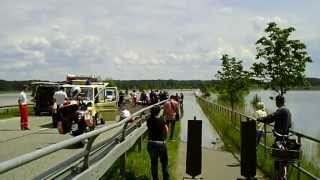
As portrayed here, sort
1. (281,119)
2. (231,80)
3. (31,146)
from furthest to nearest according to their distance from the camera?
1. (231,80)
2. (31,146)
3. (281,119)

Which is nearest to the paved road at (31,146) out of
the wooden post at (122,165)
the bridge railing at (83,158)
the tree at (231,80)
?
the wooden post at (122,165)

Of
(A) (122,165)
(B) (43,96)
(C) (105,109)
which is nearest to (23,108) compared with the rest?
(C) (105,109)

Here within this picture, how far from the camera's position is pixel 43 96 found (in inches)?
1512

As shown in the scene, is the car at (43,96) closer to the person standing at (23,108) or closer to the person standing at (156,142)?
the person standing at (23,108)

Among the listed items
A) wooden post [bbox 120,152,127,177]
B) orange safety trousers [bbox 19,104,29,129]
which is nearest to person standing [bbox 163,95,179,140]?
orange safety trousers [bbox 19,104,29,129]

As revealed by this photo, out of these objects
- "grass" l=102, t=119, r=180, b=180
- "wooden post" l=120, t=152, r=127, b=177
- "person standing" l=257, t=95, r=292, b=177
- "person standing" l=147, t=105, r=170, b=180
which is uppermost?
"person standing" l=257, t=95, r=292, b=177

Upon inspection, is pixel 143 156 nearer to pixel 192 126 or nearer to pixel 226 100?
pixel 192 126

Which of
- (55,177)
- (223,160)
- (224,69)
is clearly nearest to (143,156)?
(223,160)

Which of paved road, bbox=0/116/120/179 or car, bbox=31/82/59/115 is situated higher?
car, bbox=31/82/59/115

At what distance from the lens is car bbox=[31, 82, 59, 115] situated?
38188mm

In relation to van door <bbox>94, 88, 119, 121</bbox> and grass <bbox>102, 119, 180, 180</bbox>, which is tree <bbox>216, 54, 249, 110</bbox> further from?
grass <bbox>102, 119, 180, 180</bbox>

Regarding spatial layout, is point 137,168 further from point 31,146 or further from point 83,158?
point 83,158

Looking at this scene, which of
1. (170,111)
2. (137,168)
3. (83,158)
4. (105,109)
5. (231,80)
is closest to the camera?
(83,158)

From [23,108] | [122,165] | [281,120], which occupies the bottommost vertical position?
[122,165]
